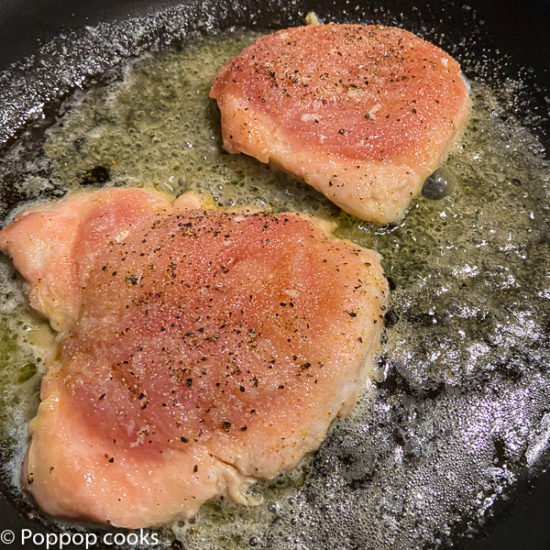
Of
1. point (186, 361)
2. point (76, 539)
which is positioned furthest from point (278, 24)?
point (76, 539)

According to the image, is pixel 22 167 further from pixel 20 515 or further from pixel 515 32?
pixel 515 32

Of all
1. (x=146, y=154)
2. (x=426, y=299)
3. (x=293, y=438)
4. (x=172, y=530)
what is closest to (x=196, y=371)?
(x=293, y=438)

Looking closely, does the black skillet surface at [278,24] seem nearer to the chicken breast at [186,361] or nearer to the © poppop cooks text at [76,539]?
the chicken breast at [186,361]

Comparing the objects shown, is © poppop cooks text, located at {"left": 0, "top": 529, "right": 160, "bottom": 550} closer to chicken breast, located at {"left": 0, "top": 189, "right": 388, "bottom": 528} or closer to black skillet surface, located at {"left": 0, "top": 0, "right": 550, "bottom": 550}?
chicken breast, located at {"left": 0, "top": 189, "right": 388, "bottom": 528}

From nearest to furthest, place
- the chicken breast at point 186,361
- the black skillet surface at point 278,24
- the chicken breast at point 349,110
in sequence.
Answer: the chicken breast at point 186,361 → the chicken breast at point 349,110 → the black skillet surface at point 278,24

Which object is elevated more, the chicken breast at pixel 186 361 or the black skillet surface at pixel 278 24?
the black skillet surface at pixel 278 24

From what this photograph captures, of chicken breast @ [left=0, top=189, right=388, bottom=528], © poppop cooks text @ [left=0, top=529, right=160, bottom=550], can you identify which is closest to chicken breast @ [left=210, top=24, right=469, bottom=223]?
chicken breast @ [left=0, top=189, right=388, bottom=528]

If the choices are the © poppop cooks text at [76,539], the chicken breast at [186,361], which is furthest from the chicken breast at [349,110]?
the © poppop cooks text at [76,539]
